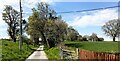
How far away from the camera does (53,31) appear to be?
2362 inches

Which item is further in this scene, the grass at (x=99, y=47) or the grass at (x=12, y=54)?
the grass at (x=99, y=47)

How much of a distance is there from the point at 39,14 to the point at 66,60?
45696 millimetres

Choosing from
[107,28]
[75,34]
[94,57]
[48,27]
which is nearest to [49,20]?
[48,27]

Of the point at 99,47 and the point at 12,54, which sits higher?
the point at 12,54

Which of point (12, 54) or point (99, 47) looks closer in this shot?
point (12, 54)

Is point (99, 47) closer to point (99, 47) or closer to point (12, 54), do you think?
point (99, 47)

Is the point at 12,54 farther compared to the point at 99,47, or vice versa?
the point at 99,47

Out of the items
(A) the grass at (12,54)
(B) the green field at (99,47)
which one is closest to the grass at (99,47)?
(B) the green field at (99,47)

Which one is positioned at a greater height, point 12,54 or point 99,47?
A: point 12,54

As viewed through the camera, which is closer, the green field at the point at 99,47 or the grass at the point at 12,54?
the grass at the point at 12,54

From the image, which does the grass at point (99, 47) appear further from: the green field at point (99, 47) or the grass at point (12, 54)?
the grass at point (12, 54)

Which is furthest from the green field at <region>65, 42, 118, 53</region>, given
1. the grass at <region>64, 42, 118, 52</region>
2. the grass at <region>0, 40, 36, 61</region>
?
the grass at <region>0, 40, 36, 61</region>

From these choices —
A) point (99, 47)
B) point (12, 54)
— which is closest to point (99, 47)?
point (99, 47)

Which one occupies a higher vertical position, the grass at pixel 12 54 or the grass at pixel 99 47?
the grass at pixel 12 54
